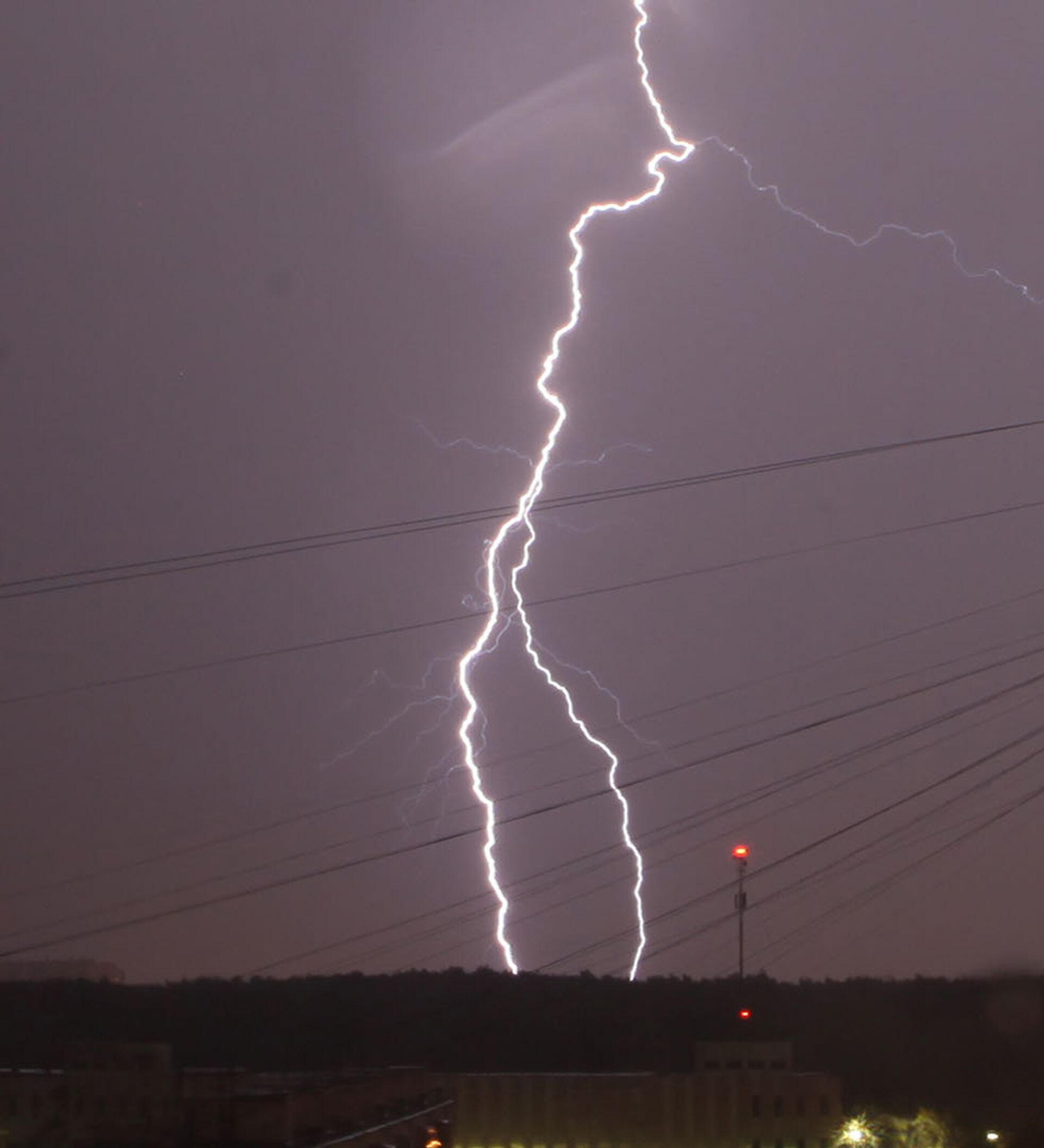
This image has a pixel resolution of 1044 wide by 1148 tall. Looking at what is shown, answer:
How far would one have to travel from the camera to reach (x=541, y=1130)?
2594cm

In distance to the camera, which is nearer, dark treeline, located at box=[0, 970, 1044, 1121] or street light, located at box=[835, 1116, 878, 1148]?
street light, located at box=[835, 1116, 878, 1148]

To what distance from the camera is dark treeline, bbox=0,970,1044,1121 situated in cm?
3697

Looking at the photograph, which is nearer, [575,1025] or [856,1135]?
[856,1135]

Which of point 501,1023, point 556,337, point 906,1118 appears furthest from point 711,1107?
point 501,1023

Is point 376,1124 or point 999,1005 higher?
point 999,1005

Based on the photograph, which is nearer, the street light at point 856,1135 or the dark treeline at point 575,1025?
the street light at point 856,1135

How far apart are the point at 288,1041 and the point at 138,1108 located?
25889 mm

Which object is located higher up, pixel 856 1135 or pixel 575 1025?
pixel 575 1025

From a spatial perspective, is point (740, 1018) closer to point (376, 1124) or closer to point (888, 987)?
point (376, 1124)

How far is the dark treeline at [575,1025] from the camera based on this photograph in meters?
37.0

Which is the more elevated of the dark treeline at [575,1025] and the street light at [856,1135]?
the dark treeline at [575,1025]

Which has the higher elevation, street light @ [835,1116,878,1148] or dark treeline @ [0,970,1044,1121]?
dark treeline @ [0,970,1044,1121]

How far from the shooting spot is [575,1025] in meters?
48.9

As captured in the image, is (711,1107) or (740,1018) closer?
(711,1107)
